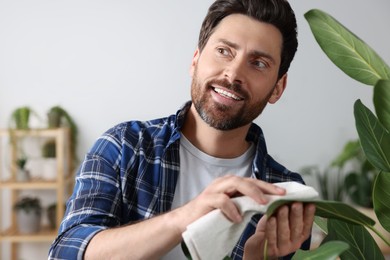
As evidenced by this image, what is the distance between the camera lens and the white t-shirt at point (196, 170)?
1403 mm

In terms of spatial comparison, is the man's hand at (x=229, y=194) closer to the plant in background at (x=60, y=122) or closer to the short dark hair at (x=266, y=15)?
the short dark hair at (x=266, y=15)

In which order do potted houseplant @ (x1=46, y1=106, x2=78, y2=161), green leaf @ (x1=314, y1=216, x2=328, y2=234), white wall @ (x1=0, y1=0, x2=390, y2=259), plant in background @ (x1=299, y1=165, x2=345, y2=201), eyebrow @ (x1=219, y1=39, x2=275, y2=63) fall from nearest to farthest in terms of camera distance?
green leaf @ (x1=314, y1=216, x2=328, y2=234), eyebrow @ (x1=219, y1=39, x2=275, y2=63), potted houseplant @ (x1=46, y1=106, x2=78, y2=161), white wall @ (x1=0, y1=0, x2=390, y2=259), plant in background @ (x1=299, y1=165, x2=345, y2=201)

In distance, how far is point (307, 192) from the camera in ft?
2.39

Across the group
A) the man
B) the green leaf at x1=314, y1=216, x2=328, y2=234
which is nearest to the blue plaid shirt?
the man

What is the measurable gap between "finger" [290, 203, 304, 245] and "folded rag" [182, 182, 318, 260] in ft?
0.05

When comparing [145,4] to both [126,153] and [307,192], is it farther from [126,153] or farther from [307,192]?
[307,192]

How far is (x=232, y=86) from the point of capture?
129cm

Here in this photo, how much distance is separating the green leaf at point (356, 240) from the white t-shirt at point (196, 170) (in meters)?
0.63

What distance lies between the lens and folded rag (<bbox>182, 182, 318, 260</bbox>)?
27.7 inches

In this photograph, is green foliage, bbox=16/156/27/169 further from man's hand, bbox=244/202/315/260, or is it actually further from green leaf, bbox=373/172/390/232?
green leaf, bbox=373/172/390/232

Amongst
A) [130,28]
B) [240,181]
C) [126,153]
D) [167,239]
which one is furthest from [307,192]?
[130,28]

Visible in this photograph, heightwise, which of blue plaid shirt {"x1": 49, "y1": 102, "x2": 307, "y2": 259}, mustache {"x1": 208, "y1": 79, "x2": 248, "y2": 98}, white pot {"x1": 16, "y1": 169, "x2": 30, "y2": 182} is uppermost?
mustache {"x1": 208, "y1": 79, "x2": 248, "y2": 98}

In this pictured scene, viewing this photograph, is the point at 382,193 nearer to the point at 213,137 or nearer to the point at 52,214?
the point at 213,137

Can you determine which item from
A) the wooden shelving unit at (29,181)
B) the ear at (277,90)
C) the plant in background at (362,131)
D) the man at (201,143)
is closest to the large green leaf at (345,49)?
the plant in background at (362,131)
